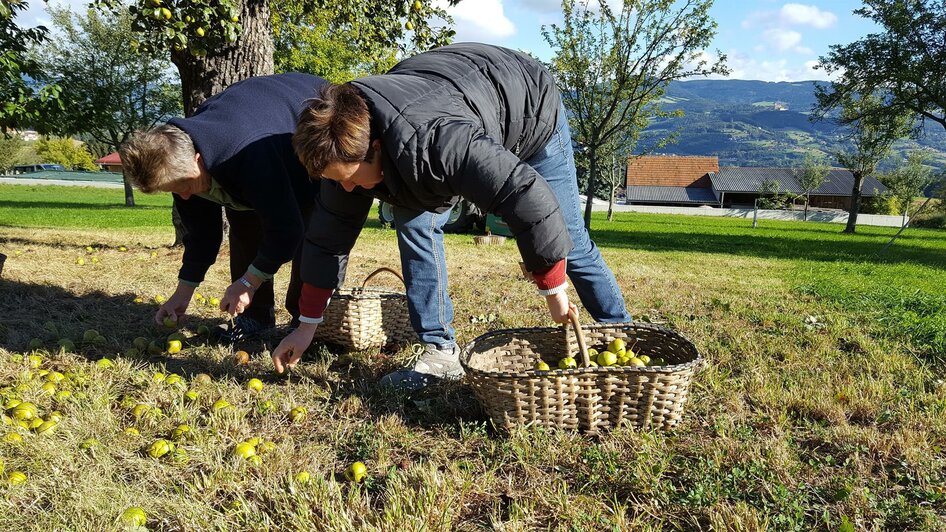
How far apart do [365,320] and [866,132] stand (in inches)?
1120

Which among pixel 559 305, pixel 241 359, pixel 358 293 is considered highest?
pixel 559 305

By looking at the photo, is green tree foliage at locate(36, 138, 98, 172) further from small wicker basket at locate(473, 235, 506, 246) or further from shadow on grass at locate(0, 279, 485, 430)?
shadow on grass at locate(0, 279, 485, 430)

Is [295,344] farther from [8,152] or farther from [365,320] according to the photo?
[8,152]

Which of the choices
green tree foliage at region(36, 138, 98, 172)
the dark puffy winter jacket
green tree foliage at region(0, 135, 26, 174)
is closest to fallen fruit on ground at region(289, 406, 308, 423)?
the dark puffy winter jacket

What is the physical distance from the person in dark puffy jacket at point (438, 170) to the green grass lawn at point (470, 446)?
475mm

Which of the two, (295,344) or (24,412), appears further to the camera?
(295,344)

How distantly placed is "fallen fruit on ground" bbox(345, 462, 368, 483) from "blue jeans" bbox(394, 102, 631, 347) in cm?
93

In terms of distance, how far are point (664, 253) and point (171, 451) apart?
33.2ft

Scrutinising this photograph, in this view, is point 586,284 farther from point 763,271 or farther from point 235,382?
point 763,271

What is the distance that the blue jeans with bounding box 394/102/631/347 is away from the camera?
2.91 m

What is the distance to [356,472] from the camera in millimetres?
2229

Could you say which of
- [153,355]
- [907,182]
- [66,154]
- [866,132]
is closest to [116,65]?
[153,355]

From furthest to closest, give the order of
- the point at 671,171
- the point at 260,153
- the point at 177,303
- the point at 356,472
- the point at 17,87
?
the point at 671,171 → the point at 17,87 → the point at 177,303 → the point at 260,153 → the point at 356,472

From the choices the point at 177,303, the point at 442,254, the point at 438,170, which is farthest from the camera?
the point at 177,303
